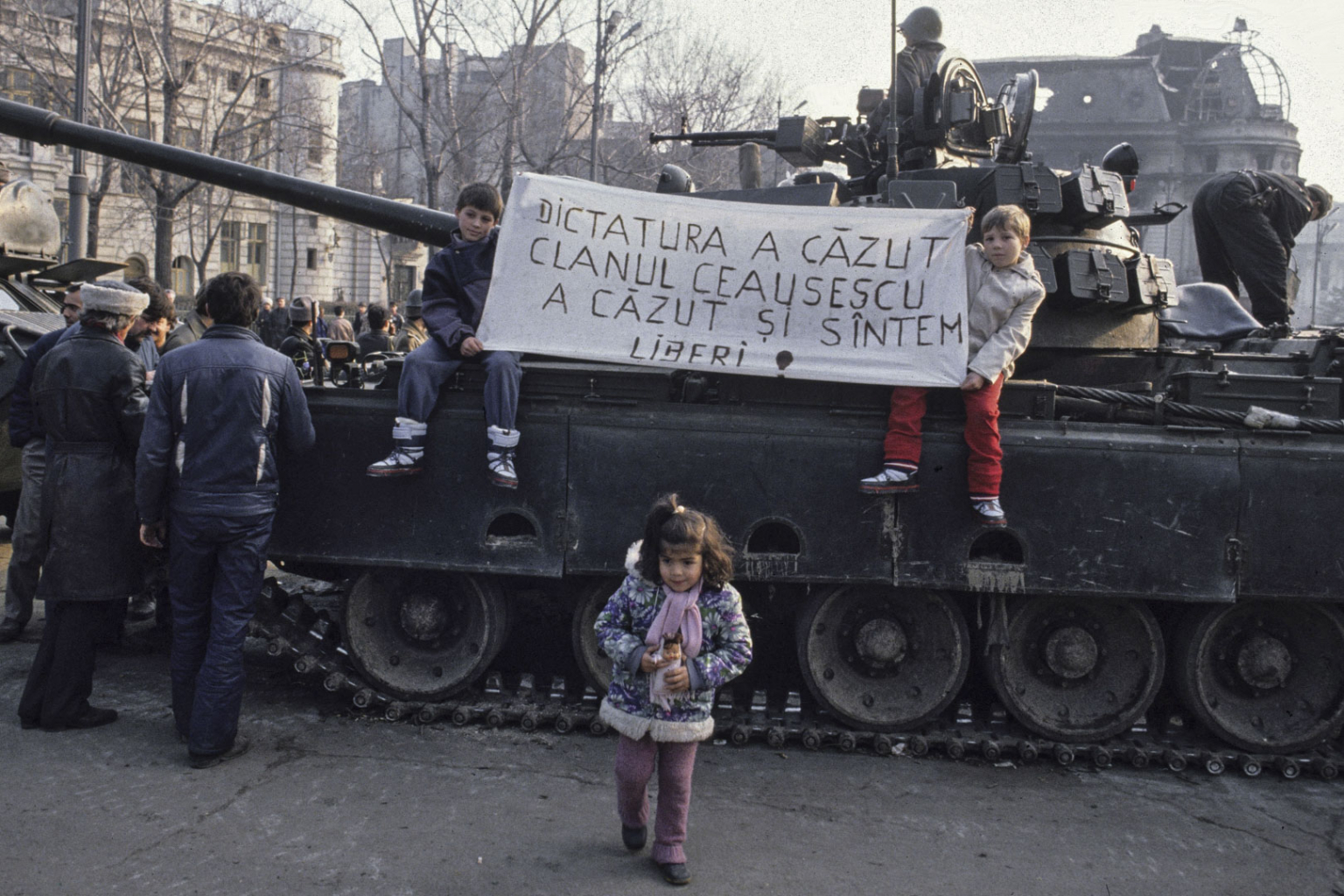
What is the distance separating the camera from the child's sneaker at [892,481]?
5.37 metres

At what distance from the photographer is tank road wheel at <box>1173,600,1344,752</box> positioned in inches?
223

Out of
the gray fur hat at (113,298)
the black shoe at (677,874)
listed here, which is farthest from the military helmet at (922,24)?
the black shoe at (677,874)

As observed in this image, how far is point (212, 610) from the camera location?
5258 millimetres

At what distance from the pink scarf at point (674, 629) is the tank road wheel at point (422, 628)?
6.74 ft

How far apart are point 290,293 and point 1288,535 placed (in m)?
43.3

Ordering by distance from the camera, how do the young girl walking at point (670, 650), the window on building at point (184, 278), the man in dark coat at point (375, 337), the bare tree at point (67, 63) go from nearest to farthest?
the young girl walking at point (670, 650) → the man in dark coat at point (375, 337) → the bare tree at point (67, 63) → the window on building at point (184, 278)

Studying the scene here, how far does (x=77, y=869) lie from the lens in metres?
4.09

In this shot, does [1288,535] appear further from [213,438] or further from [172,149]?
[172,149]

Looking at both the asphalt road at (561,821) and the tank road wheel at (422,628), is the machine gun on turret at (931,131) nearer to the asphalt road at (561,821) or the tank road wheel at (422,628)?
the tank road wheel at (422,628)

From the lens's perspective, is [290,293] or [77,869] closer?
[77,869]

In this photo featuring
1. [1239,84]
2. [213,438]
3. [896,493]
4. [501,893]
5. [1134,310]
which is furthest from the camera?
[1239,84]

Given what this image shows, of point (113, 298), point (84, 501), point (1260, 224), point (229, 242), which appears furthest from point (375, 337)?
point (229, 242)

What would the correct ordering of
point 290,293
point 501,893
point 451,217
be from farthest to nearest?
1. point 290,293
2. point 451,217
3. point 501,893

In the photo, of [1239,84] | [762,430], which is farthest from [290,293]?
[1239,84]
